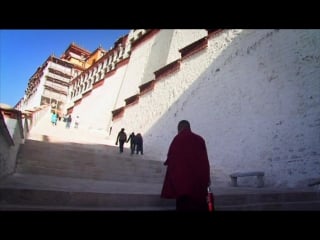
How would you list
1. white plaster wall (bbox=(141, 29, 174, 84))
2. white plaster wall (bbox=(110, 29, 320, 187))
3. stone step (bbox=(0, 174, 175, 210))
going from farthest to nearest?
white plaster wall (bbox=(141, 29, 174, 84))
white plaster wall (bbox=(110, 29, 320, 187))
stone step (bbox=(0, 174, 175, 210))

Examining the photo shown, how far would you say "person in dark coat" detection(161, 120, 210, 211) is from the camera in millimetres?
3664

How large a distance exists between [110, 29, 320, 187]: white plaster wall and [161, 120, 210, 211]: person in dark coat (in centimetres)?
526

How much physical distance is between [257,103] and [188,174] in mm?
6821

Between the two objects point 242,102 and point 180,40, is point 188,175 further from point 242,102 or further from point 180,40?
point 180,40

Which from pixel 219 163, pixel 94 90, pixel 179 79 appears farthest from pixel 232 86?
pixel 94 90

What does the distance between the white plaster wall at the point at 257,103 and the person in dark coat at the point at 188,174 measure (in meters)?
5.26

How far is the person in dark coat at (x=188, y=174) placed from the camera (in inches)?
144

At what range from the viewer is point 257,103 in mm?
9773

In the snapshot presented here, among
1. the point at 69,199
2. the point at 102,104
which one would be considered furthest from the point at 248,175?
the point at 102,104

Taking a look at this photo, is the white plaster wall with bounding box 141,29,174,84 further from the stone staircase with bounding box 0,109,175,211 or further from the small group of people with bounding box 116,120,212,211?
the small group of people with bounding box 116,120,212,211

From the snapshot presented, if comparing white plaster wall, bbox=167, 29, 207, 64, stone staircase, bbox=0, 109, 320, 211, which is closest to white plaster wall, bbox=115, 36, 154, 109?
white plaster wall, bbox=167, 29, 207, 64

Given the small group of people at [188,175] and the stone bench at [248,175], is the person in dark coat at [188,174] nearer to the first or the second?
the small group of people at [188,175]
